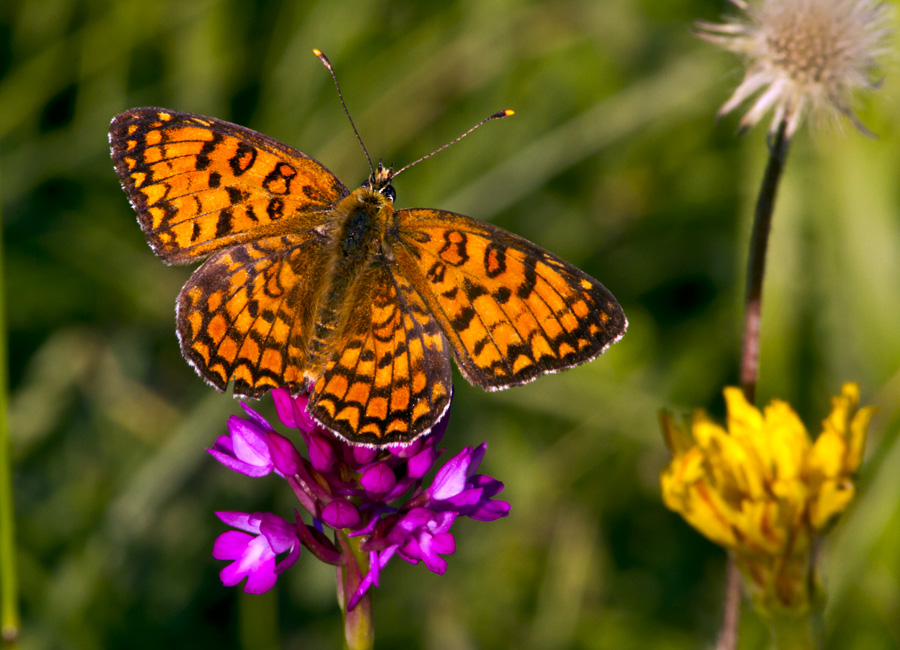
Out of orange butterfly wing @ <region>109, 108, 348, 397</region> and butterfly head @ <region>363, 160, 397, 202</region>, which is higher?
A: butterfly head @ <region>363, 160, 397, 202</region>

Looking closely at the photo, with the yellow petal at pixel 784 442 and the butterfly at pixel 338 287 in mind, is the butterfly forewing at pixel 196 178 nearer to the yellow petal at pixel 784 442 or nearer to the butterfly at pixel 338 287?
the butterfly at pixel 338 287

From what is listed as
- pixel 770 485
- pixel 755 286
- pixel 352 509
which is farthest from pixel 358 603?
pixel 755 286

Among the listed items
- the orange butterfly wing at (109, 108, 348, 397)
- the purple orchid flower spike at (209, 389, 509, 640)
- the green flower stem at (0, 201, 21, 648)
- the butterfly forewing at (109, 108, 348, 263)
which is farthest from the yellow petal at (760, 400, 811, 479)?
the green flower stem at (0, 201, 21, 648)

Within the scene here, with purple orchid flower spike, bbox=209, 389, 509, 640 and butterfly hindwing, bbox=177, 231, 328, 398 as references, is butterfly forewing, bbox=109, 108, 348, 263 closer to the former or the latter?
butterfly hindwing, bbox=177, 231, 328, 398

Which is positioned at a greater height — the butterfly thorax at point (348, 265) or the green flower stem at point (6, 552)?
the butterfly thorax at point (348, 265)

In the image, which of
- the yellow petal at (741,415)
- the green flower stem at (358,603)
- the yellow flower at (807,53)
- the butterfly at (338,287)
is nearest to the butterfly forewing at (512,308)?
the butterfly at (338,287)

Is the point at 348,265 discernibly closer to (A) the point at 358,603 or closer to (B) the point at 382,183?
(B) the point at 382,183
